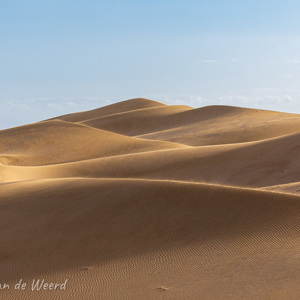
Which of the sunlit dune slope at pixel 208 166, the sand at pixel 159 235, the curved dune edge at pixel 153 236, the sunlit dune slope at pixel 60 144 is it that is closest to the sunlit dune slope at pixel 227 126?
the sunlit dune slope at pixel 60 144

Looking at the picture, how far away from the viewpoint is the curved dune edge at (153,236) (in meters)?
8.50

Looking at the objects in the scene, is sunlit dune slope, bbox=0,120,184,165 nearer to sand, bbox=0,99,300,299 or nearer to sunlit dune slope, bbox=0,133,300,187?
sunlit dune slope, bbox=0,133,300,187

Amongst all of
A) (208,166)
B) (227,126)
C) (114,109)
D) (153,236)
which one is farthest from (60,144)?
(114,109)

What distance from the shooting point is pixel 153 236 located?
1108 cm

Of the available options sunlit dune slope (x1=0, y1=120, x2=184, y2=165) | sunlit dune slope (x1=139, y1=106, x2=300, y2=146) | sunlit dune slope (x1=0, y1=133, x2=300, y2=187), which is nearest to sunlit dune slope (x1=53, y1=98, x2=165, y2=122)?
sunlit dune slope (x1=139, y1=106, x2=300, y2=146)

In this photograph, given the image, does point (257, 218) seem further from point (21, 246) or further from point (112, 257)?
point (21, 246)

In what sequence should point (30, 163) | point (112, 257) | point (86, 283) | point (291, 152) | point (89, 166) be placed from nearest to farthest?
point (86, 283) → point (112, 257) → point (291, 152) → point (89, 166) → point (30, 163)

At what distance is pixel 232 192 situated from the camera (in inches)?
475

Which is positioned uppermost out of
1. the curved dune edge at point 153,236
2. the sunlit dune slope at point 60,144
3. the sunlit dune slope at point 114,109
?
the sunlit dune slope at point 114,109

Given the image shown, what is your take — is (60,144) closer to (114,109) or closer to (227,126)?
(227,126)

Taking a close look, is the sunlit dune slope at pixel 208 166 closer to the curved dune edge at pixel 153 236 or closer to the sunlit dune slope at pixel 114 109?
the curved dune edge at pixel 153 236

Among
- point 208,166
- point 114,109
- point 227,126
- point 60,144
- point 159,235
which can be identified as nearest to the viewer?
point 159,235

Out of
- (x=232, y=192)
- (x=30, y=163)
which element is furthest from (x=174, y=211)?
(x=30, y=163)

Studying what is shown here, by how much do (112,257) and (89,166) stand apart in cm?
1629
